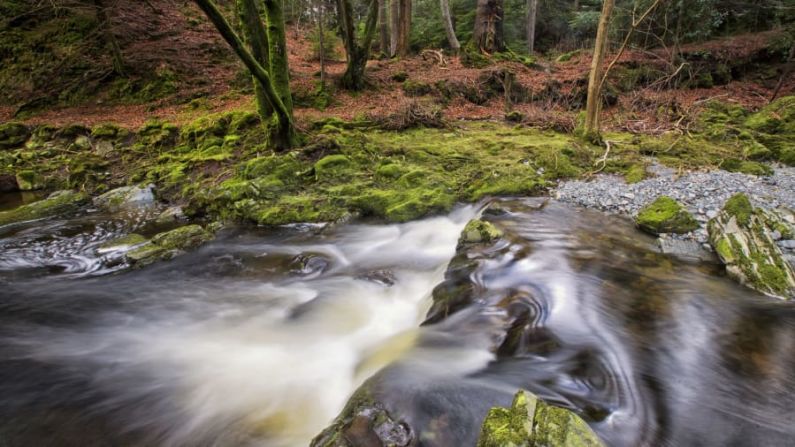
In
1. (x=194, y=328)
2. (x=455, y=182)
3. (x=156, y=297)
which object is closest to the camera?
(x=194, y=328)

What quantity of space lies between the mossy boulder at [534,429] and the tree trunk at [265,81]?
231 inches

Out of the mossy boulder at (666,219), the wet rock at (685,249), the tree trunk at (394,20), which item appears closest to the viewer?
the wet rock at (685,249)

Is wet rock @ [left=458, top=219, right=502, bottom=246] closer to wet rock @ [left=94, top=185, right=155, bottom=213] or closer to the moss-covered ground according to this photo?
the moss-covered ground

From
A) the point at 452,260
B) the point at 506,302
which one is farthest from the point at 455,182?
the point at 506,302

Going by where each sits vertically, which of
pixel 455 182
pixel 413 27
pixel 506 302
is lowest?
pixel 506 302

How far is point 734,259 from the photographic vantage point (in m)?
4.35

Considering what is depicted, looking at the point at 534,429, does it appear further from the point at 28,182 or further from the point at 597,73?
the point at 28,182

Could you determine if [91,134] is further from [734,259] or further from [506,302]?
[734,259]

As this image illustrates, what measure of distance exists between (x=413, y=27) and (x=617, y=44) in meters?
9.75

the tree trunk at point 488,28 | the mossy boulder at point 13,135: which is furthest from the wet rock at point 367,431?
the tree trunk at point 488,28

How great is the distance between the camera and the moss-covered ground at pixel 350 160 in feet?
23.0

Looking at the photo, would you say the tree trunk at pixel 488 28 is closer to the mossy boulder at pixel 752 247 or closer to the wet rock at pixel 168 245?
the mossy boulder at pixel 752 247

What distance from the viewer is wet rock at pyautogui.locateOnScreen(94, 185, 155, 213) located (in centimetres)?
759

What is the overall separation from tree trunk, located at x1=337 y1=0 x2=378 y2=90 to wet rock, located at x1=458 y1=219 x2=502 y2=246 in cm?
862
